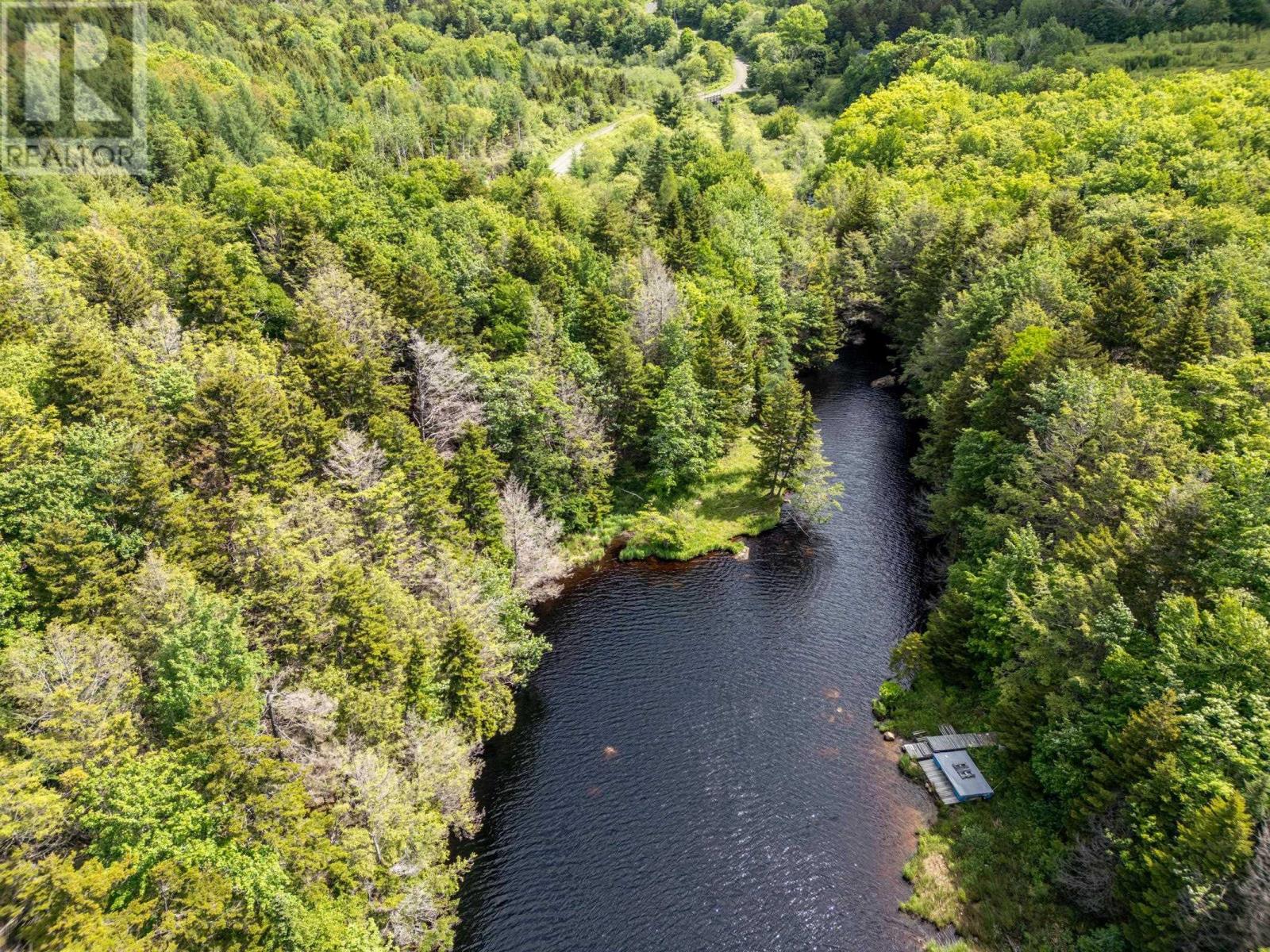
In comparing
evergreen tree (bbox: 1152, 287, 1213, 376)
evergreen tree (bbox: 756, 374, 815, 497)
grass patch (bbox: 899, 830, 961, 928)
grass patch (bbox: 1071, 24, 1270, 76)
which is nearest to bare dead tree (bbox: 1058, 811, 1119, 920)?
grass patch (bbox: 899, 830, 961, 928)

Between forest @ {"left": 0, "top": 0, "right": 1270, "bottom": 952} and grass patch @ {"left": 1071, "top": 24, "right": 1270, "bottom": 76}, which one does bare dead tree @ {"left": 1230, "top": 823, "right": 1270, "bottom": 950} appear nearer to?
forest @ {"left": 0, "top": 0, "right": 1270, "bottom": 952}

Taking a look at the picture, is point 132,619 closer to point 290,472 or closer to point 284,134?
point 290,472

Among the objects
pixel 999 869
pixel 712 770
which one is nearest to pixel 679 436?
pixel 712 770

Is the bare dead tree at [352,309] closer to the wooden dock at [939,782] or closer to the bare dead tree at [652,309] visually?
the bare dead tree at [652,309]

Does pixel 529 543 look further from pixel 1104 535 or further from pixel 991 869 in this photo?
pixel 1104 535

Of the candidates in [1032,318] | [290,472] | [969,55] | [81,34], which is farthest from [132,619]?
[969,55]

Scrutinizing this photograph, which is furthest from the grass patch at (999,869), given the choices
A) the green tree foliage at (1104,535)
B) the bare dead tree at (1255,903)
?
the bare dead tree at (1255,903)
